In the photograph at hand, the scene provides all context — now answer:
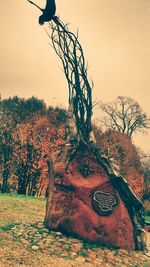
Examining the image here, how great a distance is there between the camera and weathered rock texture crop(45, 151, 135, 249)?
22.4 feet

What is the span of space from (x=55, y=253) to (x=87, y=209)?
5.27 feet

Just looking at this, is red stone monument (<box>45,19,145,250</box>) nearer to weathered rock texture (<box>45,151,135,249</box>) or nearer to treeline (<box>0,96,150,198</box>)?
weathered rock texture (<box>45,151,135,249</box>)

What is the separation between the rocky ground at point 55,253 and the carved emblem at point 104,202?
3.05 ft

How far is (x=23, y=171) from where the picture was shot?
18.9m

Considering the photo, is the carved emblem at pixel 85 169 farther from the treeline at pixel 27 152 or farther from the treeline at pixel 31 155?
the treeline at pixel 27 152

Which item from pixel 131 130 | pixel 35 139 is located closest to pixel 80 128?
pixel 35 139

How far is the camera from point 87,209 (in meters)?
6.98

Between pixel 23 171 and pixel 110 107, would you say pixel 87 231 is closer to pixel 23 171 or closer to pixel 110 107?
pixel 23 171

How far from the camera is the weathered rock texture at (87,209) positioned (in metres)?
6.84

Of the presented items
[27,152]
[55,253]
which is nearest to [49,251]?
[55,253]

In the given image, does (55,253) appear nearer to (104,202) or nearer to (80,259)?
(80,259)

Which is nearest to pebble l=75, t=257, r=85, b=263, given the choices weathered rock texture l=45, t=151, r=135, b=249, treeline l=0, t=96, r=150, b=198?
weathered rock texture l=45, t=151, r=135, b=249

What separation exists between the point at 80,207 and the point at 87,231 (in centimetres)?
64

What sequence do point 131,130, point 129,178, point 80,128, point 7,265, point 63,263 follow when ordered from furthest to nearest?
point 131,130
point 129,178
point 80,128
point 63,263
point 7,265
